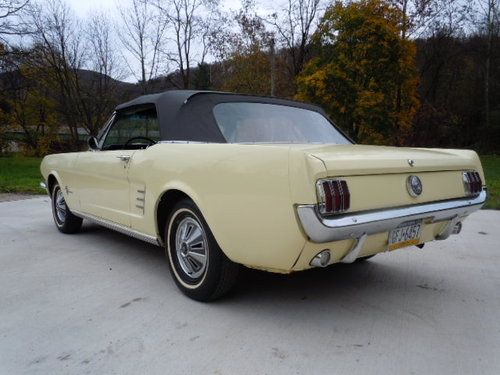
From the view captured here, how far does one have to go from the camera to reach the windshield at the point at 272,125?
11.1ft

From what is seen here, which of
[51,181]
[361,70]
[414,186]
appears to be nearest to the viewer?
[414,186]

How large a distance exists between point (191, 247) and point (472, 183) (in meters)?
2.05

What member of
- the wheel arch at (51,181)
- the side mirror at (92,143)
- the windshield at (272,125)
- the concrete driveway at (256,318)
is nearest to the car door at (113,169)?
the side mirror at (92,143)

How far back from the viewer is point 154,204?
3.34 metres

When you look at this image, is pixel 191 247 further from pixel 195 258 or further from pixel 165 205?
pixel 165 205

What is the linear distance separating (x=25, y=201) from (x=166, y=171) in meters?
6.23

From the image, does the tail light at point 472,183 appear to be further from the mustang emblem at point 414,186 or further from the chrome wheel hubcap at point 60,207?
the chrome wheel hubcap at point 60,207

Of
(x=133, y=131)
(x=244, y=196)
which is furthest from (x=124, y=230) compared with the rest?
(x=244, y=196)

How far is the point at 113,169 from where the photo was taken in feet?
12.9

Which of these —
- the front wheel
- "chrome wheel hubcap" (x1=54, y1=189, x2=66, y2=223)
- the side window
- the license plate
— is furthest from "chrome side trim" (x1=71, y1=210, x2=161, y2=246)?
the license plate

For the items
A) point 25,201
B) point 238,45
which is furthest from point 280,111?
point 238,45

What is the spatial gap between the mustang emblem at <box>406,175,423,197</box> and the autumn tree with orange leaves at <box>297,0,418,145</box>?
1884 centimetres

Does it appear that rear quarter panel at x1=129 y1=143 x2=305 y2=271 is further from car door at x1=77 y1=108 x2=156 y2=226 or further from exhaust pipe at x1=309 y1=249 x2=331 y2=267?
car door at x1=77 y1=108 x2=156 y2=226

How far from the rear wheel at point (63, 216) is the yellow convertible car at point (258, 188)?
1040mm
